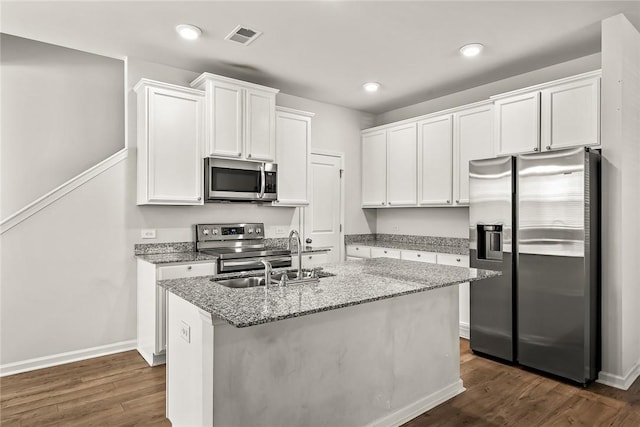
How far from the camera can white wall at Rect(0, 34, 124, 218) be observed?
3.93 m

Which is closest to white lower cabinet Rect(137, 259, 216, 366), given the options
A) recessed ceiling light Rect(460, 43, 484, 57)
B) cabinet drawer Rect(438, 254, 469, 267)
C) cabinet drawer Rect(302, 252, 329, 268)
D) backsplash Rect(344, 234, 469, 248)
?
cabinet drawer Rect(302, 252, 329, 268)

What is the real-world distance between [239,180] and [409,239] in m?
2.54

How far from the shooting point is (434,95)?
4.90m

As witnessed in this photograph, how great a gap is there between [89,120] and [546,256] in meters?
4.87

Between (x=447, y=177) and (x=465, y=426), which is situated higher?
(x=447, y=177)

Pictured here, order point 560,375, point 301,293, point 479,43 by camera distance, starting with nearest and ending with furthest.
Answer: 1. point 301,293
2. point 560,375
3. point 479,43

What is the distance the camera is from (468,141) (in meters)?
4.29

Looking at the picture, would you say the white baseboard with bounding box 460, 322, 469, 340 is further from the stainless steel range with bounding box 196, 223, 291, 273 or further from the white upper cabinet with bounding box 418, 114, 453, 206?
the stainless steel range with bounding box 196, 223, 291, 273

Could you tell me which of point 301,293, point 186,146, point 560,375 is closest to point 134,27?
point 186,146

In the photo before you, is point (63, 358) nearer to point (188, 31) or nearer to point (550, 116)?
point (188, 31)

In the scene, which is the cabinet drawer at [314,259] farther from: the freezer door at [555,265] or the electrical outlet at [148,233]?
the freezer door at [555,265]

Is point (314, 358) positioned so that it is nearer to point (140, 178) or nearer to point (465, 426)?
point (465, 426)

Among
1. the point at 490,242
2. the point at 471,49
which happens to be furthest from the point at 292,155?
the point at 490,242

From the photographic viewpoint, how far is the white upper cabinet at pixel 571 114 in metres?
3.21
